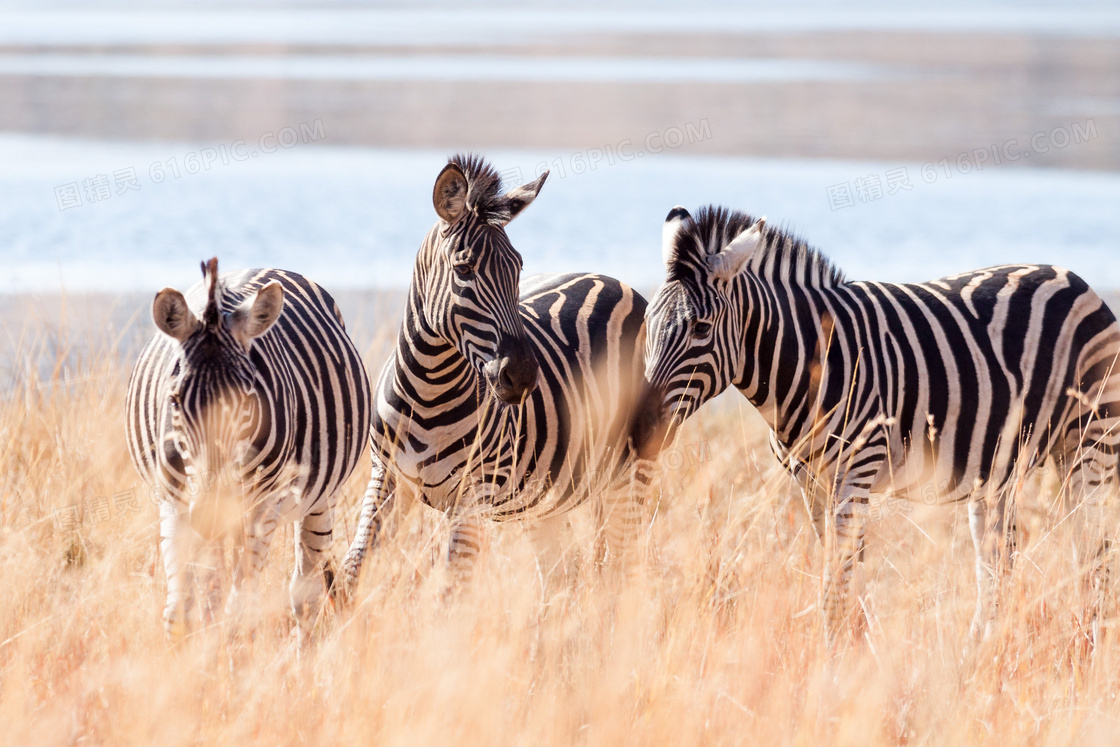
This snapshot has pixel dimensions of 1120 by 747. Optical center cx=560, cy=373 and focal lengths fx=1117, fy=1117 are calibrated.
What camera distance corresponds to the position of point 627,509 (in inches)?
245

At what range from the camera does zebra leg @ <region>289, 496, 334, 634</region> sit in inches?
204

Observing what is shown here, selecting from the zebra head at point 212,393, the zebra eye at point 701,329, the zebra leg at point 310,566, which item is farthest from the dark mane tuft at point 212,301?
the zebra eye at point 701,329

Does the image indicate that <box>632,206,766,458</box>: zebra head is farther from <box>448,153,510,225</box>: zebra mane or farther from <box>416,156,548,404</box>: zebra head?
<box>448,153,510,225</box>: zebra mane

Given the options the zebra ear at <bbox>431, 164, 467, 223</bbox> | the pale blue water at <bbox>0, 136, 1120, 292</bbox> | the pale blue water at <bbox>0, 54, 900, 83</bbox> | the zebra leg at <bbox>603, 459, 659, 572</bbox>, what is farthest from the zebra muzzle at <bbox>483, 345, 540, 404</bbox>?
the pale blue water at <bbox>0, 54, 900, 83</bbox>

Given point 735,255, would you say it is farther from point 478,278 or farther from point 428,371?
point 428,371

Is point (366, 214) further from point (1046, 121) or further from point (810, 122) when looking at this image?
point (1046, 121)

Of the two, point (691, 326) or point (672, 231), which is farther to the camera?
point (672, 231)

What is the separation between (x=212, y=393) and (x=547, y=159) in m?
16.8

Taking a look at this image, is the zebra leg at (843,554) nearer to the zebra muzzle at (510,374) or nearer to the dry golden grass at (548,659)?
the dry golden grass at (548,659)

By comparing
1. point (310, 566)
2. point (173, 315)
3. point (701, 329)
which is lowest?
point (310, 566)

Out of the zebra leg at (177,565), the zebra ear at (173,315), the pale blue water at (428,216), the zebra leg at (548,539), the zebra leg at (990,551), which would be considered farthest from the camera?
the pale blue water at (428,216)

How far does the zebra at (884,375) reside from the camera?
5.06m

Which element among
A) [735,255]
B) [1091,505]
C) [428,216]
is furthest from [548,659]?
[428,216]

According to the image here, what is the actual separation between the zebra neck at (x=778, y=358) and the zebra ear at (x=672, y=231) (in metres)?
0.37
